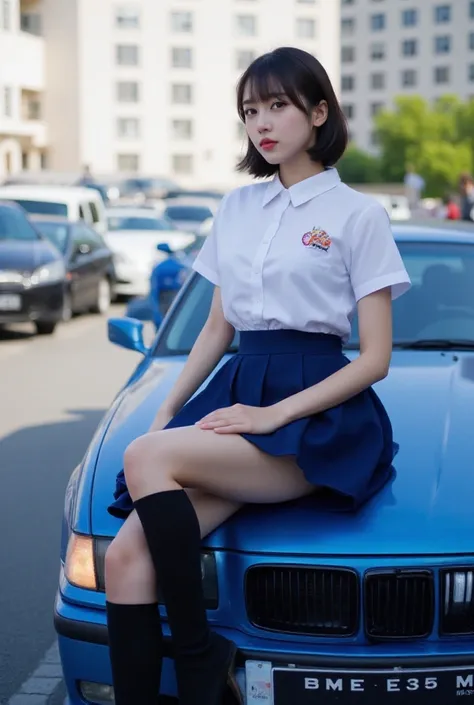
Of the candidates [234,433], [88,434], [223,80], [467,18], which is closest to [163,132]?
[223,80]

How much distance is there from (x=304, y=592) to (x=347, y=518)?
211mm

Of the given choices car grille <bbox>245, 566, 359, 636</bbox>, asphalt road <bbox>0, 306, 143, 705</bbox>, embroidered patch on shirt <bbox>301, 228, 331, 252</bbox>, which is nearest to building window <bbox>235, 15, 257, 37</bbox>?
asphalt road <bbox>0, 306, 143, 705</bbox>

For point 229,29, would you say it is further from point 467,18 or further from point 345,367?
point 345,367

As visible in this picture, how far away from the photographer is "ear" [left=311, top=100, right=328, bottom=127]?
344 cm

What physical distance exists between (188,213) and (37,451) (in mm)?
23543

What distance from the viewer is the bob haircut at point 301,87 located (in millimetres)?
3369

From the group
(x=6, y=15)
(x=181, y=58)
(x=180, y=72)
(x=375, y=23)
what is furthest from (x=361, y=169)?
(x=6, y=15)

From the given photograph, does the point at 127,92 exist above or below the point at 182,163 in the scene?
above

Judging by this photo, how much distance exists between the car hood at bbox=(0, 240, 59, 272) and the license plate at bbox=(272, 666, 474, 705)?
12095mm

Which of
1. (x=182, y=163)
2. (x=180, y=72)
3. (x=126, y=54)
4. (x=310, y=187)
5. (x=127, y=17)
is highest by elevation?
(x=127, y=17)

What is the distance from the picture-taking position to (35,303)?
14969 millimetres

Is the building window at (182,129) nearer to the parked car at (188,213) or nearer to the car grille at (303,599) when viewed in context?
the parked car at (188,213)

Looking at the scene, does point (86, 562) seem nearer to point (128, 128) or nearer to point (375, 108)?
point (128, 128)

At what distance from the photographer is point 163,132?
92.1 meters
